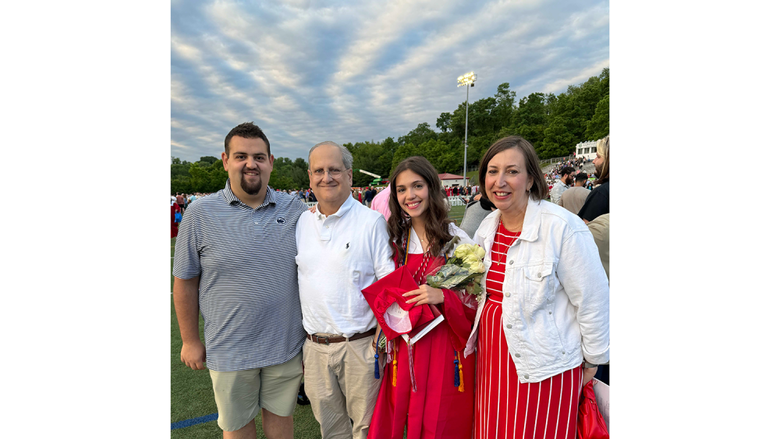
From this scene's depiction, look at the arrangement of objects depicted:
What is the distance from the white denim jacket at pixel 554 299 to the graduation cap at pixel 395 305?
0.55 metres

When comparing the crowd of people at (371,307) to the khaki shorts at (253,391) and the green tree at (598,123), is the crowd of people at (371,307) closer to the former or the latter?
the khaki shorts at (253,391)

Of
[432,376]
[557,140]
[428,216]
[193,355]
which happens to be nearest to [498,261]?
[428,216]

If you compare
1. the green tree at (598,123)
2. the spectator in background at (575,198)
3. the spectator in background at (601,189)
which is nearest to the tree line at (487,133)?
the green tree at (598,123)

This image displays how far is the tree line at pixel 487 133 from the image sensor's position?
208ft

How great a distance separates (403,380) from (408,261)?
0.81m

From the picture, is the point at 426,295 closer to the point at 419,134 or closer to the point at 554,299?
the point at 554,299

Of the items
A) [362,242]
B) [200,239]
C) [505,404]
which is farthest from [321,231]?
[505,404]

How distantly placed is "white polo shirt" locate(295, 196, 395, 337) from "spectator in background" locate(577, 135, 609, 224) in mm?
2318

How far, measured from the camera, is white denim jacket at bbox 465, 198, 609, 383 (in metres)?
1.96

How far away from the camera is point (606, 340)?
6.51 ft

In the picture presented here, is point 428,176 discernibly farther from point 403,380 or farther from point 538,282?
point 403,380

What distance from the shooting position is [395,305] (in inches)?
94.0

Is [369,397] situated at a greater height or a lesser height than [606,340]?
lesser

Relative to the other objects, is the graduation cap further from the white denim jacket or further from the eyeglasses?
the eyeglasses
